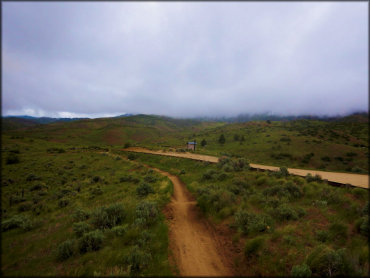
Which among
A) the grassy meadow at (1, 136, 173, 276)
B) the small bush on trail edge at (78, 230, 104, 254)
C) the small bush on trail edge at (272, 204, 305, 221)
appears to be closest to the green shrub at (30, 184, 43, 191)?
the grassy meadow at (1, 136, 173, 276)

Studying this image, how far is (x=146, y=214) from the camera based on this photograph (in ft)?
23.0

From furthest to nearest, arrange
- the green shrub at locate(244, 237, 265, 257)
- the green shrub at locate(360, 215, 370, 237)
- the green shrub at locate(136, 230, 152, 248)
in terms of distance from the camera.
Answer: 1. the green shrub at locate(360, 215, 370, 237)
2. the green shrub at locate(136, 230, 152, 248)
3. the green shrub at locate(244, 237, 265, 257)

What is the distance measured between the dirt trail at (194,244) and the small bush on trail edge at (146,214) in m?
0.89

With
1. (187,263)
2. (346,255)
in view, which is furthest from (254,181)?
(187,263)

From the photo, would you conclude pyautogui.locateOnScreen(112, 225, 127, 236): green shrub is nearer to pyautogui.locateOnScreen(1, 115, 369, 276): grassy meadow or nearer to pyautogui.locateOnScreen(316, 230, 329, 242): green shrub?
pyautogui.locateOnScreen(1, 115, 369, 276): grassy meadow

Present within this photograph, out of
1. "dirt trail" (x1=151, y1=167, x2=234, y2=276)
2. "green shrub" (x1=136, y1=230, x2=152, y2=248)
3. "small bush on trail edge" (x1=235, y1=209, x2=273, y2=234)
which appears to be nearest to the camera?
"dirt trail" (x1=151, y1=167, x2=234, y2=276)

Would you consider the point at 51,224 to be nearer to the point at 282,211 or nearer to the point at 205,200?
the point at 205,200

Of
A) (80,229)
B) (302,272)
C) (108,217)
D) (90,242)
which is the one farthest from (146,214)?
(302,272)

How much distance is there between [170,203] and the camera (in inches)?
379

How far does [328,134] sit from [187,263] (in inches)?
2474

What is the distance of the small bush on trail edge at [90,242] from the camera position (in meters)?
4.90

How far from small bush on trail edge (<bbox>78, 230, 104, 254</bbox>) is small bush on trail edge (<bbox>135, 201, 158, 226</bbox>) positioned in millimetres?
1530

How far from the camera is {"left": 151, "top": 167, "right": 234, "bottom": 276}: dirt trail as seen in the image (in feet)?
11.4

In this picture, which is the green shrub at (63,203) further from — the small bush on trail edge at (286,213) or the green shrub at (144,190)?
the small bush on trail edge at (286,213)
